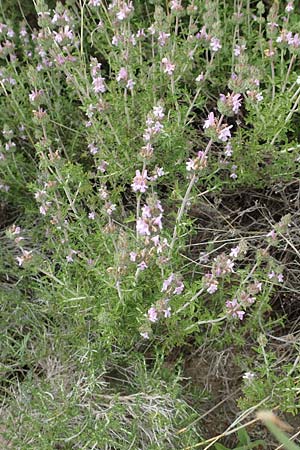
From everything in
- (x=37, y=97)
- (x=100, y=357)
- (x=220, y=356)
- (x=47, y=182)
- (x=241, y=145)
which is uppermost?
(x=37, y=97)

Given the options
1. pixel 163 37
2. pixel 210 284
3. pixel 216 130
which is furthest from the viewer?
pixel 163 37

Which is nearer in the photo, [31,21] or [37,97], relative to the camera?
[37,97]

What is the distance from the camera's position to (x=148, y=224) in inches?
69.2

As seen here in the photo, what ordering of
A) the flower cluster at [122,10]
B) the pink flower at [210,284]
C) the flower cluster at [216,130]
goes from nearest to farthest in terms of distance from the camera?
the flower cluster at [216,130] → the pink flower at [210,284] → the flower cluster at [122,10]

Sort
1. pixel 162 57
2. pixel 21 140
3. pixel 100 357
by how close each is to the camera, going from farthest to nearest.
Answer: pixel 21 140 < pixel 162 57 < pixel 100 357

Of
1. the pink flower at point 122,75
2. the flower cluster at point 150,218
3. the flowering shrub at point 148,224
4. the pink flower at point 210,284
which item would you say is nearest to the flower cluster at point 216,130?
the flowering shrub at point 148,224

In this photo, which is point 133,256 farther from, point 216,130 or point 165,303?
point 216,130

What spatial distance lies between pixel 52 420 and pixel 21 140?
1.29m

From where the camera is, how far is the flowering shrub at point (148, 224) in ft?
6.29

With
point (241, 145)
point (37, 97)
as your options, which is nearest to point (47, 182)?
point (37, 97)

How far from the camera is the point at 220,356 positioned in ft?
7.11

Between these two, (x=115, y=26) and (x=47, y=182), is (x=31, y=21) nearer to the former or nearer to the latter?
(x=115, y=26)

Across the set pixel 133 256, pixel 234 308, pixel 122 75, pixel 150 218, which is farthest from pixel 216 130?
pixel 122 75

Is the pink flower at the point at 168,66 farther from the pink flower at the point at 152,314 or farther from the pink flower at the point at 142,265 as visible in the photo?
the pink flower at the point at 152,314
